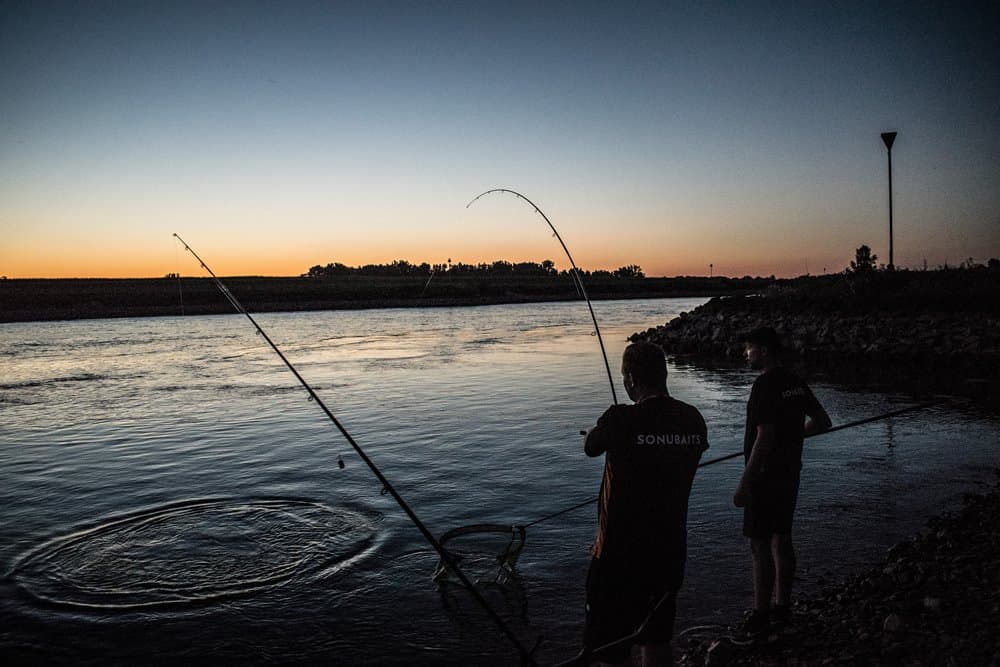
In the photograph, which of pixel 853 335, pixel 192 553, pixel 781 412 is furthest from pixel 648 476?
pixel 853 335

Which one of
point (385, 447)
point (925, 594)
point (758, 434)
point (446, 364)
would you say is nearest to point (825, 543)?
point (925, 594)

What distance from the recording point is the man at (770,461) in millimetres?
4059

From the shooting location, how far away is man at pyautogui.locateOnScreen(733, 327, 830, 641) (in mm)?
4059

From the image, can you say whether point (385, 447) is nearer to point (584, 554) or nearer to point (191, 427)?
point (191, 427)

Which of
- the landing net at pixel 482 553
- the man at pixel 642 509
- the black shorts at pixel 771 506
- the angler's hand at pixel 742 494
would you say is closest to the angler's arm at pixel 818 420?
the black shorts at pixel 771 506

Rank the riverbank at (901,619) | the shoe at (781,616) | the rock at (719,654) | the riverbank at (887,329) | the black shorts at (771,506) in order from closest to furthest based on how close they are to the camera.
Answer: the riverbank at (901,619), the black shorts at (771,506), the rock at (719,654), the shoe at (781,616), the riverbank at (887,329)

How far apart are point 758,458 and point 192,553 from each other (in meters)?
5.70

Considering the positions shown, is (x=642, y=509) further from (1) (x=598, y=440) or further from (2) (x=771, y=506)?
(2) (x=771, y=506)

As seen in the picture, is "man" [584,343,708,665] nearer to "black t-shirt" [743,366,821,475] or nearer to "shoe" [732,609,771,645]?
"black t-shirt" [743,366,821,475]

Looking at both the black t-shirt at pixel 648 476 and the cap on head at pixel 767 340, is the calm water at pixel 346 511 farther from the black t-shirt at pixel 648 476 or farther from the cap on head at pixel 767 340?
the cap on head at pixel 767 340

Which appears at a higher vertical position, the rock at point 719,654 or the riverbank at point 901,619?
the riverbank at point 901,619

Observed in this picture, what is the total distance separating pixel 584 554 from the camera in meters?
6.62

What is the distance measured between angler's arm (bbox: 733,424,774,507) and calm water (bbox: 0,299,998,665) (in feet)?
5.28

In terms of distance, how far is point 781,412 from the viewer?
4.09 m
